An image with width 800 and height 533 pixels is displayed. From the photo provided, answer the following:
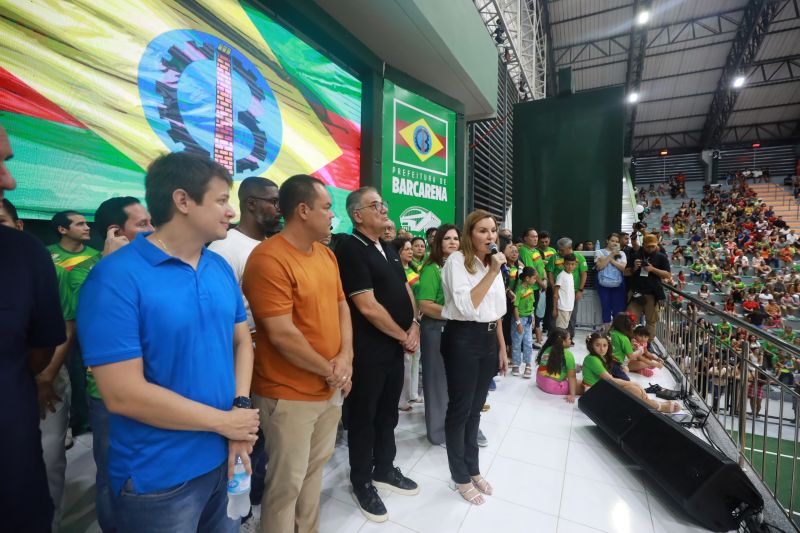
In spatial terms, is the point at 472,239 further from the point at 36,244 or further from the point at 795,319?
the point at 795,319

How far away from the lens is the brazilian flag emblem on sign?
13.7ft

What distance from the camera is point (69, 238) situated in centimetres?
174

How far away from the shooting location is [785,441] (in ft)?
16.8

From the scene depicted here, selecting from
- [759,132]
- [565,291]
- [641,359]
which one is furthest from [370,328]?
[759,132]

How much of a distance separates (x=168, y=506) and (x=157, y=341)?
1.33 feet

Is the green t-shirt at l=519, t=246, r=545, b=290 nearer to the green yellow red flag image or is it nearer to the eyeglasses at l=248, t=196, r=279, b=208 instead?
the green yellow red flag image

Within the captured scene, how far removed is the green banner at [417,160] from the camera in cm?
408

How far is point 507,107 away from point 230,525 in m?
10.4

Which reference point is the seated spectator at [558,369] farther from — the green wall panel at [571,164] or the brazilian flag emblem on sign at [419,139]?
the green wall panel at [571,164]

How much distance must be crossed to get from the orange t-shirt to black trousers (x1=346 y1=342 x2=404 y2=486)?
398mm

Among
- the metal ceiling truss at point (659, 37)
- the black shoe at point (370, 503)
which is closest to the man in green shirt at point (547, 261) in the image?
the black shoe at point (370, 503)

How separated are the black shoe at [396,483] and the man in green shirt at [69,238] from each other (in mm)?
1927

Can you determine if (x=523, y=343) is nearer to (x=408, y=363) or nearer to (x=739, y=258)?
(x=408, y=363)

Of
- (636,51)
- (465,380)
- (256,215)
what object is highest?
(636,51)
